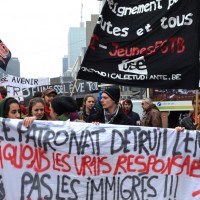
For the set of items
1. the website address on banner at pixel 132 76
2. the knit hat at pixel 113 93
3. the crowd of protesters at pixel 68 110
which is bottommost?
the crowd of protesters at pixel 68 110

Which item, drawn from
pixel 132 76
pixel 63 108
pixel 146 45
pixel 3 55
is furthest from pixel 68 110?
pixel 3 55

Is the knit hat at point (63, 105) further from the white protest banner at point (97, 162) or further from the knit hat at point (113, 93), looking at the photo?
the knit hat at point (113, 93)

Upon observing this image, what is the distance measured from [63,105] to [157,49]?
3.69 feet

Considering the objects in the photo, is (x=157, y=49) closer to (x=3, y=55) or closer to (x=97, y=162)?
(x=97, y=162)

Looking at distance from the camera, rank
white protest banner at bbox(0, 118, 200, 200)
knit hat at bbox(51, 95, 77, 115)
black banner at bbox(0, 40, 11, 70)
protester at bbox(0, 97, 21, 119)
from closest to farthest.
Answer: white protest banner at bbox(0, 118, 200, 200)
knit hat at bbox(51, 95, 77, 115)
protester at bbox(0, 97, 21, 119)
black banner at bbox(0, 40, 11, 70)

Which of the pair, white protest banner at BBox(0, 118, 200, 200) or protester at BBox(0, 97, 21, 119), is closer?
white protest banner at BBox(0, 118, 200, 200)

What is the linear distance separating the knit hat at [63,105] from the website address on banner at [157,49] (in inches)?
29.5

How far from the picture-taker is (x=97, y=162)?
4.05 m

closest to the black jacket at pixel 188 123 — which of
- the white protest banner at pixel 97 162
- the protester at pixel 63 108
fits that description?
the white protest banner at pixel 97 162

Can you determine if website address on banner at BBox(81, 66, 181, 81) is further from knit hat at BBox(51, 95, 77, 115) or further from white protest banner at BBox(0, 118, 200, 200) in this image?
white protest banner at BBox(0, 118, 200, 200)

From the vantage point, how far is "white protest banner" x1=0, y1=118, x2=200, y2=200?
13.1 ft

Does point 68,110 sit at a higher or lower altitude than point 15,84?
lower

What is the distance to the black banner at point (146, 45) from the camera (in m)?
4.62

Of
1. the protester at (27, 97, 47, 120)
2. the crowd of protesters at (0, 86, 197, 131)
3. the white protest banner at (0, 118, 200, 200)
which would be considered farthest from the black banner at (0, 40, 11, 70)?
the white protest banner at (0, 118, 200, 200)
